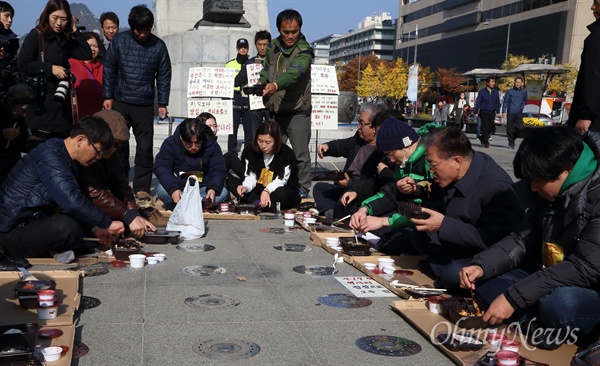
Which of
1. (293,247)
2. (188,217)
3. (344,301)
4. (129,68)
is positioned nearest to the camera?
(344,301)

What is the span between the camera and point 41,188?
172 inches

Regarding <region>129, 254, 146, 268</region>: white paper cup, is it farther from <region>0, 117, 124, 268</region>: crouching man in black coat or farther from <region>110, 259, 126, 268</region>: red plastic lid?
<region>0, 117, 124, 268</region>: crouching man in black coat

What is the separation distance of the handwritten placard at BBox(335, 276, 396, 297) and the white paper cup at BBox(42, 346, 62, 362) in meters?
1.83

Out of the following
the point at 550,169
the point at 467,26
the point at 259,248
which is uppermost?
the point at 467,26

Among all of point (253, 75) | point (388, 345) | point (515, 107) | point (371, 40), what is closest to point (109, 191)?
point (388, 345)

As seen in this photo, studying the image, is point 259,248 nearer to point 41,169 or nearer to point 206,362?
point 41,169

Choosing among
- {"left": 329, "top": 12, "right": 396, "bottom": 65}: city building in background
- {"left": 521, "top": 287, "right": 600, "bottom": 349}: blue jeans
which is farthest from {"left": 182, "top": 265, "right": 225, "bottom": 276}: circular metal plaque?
{"left": 329, "top": 12, "right": 396, "bottom": 65}: city building in background

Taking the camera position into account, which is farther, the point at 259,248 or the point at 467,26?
the point at 467,26

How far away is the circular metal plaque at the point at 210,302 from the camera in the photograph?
3.62 m

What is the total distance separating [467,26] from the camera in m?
76.7

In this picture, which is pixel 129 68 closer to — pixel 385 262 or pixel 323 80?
pixel 323 80

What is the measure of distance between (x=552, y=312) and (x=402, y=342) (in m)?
0.71

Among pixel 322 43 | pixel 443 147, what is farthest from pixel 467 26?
pixel 322 43

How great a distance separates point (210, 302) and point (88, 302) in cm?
67
